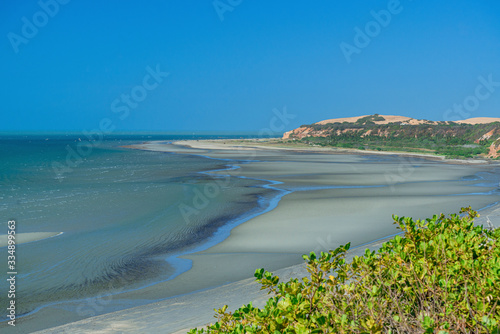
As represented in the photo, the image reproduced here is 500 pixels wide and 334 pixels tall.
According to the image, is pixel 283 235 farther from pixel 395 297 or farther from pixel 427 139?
pixel 427 139

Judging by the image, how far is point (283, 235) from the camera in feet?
41.7

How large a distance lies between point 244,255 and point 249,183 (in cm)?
1528

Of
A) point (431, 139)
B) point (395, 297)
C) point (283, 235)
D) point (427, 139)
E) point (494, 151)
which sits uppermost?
point (395, 297)

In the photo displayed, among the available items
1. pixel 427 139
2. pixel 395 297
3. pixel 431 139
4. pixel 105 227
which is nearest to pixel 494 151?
pixel 431 139

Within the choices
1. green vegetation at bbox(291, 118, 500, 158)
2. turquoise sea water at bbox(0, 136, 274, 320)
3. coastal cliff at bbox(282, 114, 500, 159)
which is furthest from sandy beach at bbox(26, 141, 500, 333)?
green vegetation at bbox(291, 118, 500, 158)

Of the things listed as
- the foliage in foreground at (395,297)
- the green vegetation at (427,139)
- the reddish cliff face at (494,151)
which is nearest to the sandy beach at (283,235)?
the foliage in foreground at (395,297)

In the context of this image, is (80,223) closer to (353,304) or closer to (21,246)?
(21,246)

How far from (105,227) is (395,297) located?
12.6 m

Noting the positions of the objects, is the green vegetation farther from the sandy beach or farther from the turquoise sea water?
the turquoise sea water

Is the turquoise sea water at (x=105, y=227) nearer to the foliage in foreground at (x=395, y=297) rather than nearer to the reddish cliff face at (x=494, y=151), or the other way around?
the foliage in foreground at (x=395, y=297)

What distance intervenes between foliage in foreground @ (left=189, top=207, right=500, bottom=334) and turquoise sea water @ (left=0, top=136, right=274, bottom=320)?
645 centimetres

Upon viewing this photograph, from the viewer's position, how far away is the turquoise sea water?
8984 mm

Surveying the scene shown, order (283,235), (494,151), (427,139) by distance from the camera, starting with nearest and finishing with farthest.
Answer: (283,235)
(494,151)
(427,139)

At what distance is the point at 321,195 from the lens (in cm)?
2080
